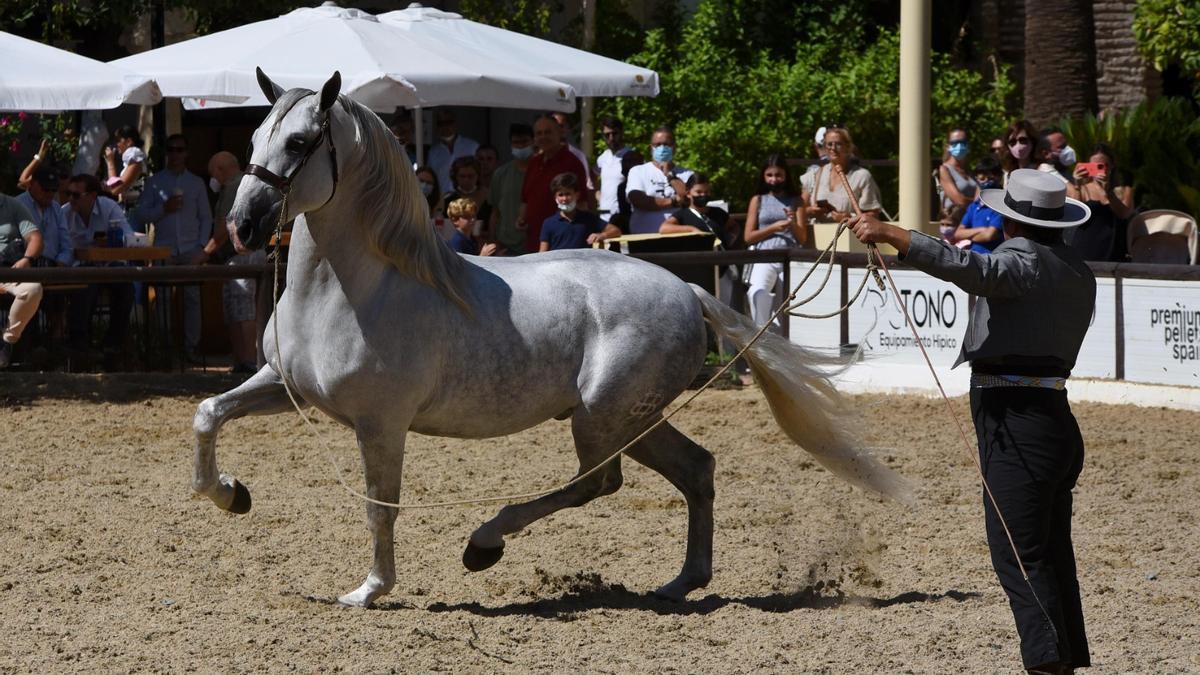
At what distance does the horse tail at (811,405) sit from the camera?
654 centimetres

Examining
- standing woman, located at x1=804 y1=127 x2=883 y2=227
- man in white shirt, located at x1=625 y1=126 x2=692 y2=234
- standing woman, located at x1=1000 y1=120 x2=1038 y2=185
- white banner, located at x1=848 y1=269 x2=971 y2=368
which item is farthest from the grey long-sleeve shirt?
man in white shirt, located at x1=625 y1=126 x2=692 y2=234

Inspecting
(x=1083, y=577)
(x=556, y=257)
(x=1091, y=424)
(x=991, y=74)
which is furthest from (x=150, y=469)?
(x=991, y=74)

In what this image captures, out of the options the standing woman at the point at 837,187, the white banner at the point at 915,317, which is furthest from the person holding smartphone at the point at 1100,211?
the standing woman at the point at 837,187

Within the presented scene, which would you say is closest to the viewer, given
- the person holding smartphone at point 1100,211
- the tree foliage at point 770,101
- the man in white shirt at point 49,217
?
the person holding smartphone at point 1100,211

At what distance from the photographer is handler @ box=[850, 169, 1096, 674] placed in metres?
4.89

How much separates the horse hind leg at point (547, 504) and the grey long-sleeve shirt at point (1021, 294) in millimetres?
1699

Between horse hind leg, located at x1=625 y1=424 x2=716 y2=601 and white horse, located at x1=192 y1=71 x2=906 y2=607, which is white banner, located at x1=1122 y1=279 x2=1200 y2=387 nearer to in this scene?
white horse, located at x1=192 y1=71 x2=906 y2=607

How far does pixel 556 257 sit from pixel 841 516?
2.07 meters

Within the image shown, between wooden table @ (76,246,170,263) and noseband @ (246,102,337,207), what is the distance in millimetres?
7252

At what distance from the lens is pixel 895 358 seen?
1245 cm

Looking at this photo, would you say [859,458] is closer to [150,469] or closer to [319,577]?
[319,577]

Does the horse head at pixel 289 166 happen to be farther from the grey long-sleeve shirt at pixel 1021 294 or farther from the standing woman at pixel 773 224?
the standing woman at pixel 773 224

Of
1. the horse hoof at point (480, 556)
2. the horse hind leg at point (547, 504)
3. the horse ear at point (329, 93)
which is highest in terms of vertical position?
the horse ear at point (329, 93)

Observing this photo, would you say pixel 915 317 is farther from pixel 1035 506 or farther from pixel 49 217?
pixel 1035 506
